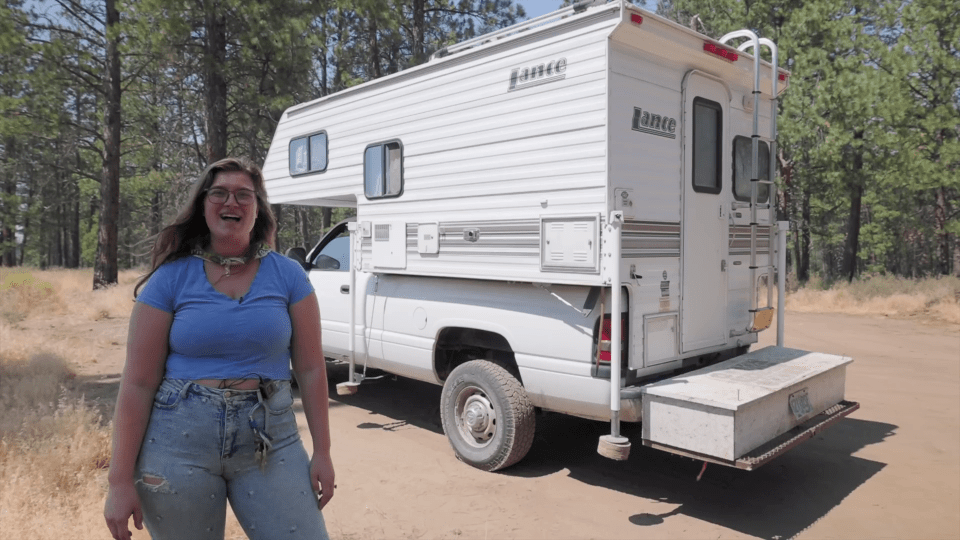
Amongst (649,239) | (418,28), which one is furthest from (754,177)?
(418,28)

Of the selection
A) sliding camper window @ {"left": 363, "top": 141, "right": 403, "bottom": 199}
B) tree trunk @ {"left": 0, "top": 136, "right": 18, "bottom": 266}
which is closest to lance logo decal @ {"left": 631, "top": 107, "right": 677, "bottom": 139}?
sliding camper window @ {"left": 363, "top": 141, "right": 403, "bottom": 199}

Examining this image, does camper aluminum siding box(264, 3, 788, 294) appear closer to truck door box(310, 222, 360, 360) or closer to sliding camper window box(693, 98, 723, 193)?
sliding camper window box(693, 98, 723, 193)

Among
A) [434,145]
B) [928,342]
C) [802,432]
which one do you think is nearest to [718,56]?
[434,145]

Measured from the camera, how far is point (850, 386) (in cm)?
771

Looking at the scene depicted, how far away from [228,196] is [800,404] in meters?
3.84

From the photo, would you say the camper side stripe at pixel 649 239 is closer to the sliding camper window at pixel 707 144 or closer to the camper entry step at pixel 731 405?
the sliding camper window at pixel 707 144

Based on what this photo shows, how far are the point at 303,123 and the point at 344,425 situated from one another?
3.13 meters

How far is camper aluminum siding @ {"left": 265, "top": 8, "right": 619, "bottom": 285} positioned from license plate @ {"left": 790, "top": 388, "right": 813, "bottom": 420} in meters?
1.51

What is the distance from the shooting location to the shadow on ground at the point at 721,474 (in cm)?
426

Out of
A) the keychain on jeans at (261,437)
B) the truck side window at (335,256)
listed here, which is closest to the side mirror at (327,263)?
the truck side window at (335,256)

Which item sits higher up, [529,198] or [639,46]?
[639,46]

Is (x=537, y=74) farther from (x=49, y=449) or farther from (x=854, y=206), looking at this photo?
(x=854, y=206)

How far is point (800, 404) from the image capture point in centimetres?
441

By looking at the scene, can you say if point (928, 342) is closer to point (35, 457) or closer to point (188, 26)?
point (35, 457)
